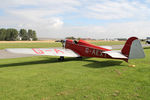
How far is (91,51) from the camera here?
1194 cm

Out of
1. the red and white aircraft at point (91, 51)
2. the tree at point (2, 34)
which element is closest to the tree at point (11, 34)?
the tree at point (2, 34)

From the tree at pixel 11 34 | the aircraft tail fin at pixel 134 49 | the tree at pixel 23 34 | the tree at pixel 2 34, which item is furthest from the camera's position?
the tree at pixel 23 34

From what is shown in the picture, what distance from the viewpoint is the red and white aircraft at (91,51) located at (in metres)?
9.08

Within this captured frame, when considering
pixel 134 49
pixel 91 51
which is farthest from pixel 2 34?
pixel 134 49

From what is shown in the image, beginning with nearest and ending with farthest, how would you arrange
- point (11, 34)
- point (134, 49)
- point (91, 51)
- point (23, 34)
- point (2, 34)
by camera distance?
point (134, 49)
point (91, 51)
point (2, 34)
point (11, 34)
point (23, 34)

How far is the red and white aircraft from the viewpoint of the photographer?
908 cm

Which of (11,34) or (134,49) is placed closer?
(134,49)

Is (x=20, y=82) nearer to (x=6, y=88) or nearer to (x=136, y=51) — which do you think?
(x=6, y=88)

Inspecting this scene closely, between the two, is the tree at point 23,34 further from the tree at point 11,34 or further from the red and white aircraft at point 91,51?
the red and white aircraft at point 91,51

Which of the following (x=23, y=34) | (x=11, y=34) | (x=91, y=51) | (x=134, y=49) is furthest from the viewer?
(x=23, y=34)

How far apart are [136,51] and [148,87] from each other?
4284 millimetres

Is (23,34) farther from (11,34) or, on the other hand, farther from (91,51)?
(91,51)

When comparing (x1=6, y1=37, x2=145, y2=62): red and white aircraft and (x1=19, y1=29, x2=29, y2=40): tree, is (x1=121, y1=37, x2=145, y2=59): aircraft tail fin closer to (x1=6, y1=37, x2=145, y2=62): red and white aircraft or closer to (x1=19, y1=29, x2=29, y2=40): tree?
(x1=6, y1=37, x2=145, y2=62): red and white aircraft

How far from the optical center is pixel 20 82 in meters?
6.02
